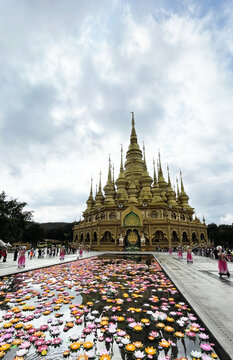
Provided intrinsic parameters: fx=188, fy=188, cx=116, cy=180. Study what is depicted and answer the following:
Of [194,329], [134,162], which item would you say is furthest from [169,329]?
[134,162]

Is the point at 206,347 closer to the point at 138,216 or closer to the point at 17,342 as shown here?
the point at 17,342

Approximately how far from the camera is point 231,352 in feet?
9.34

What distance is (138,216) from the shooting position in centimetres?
3109

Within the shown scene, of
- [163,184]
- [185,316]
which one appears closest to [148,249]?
[163,184]

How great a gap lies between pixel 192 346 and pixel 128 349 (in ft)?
3.91

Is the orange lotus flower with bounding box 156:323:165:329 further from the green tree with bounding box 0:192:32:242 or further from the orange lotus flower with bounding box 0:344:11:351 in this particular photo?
the green tree with bounding box 0:192:32:242

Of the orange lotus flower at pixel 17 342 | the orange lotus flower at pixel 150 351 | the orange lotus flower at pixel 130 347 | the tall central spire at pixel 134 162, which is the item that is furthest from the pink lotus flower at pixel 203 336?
the tall central spire at pixel 134 162

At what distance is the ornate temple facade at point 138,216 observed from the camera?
31197 millimetres

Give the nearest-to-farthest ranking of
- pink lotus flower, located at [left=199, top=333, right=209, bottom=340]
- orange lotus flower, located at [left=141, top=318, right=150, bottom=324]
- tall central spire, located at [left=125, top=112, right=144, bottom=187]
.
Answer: pink lotus flower, located at [left=199, top=333, right=209, bottom=340] → orange lotus flower, located at [left=141, top=318, right=150, bottom=324] → tall central spire, located at [left=125, top=112, right=144, bottom=187]

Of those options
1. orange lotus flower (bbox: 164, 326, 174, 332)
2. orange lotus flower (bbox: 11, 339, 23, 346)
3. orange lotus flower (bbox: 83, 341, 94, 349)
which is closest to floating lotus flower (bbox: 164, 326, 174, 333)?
orange lotus flower (bbox: 164, 326, 174, 332)

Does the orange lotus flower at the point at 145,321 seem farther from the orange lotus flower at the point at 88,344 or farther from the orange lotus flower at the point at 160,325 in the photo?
the orange lotus flower at the point at 88,344

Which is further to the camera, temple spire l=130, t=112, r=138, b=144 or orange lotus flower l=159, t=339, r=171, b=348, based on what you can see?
temple spire l=130, t=112, r=138, b=144

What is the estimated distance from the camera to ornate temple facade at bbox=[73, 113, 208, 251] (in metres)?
31.2

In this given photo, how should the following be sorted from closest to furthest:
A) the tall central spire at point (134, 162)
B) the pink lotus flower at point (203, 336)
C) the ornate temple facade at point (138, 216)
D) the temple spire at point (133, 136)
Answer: the pink lotus flower at point (203, 336) < the ornate temple facade at point (138, 216) < the tall central spire at point (134, 162) < the temple spire at point (133, 136)
